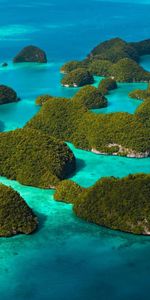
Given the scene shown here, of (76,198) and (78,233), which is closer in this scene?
(78,233)

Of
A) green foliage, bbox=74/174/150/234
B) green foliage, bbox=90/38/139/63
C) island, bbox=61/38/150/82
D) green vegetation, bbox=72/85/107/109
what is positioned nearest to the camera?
green foliage, bbox=74/174/150/234

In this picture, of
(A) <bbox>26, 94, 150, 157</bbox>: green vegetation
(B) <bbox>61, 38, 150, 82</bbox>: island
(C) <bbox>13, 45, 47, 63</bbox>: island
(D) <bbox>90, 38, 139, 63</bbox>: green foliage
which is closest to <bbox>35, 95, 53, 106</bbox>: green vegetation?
(A) <bbox>26, 94, 150, 157</bbox>: green vegetation

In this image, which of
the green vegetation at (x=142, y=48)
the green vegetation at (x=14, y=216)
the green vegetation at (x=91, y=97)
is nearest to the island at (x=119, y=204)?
the green vegetation at (x=14, y=216)

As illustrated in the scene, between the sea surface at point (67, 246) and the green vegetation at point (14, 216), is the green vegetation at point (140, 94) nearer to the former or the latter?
the sea surface at point (67, 246)

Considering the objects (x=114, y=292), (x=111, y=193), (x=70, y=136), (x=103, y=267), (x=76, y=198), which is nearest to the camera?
(x=114, y=292)

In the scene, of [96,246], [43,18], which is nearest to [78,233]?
[96,246]

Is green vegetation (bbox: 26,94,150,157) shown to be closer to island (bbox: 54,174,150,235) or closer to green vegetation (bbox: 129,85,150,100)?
island (bbox: 54,174,150,235)

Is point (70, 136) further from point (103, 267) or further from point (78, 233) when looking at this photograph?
A: point (103, 267)
